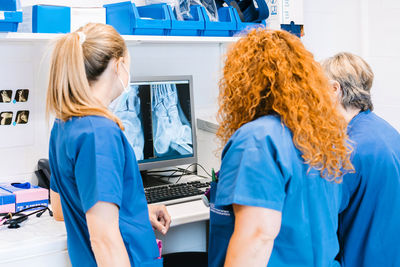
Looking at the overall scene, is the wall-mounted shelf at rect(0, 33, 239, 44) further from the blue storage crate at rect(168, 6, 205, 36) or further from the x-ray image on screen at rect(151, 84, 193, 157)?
the x-ray image on screen at rect(151, 84, 193, 157)

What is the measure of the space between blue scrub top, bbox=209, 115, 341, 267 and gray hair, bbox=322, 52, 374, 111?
0.48 meters

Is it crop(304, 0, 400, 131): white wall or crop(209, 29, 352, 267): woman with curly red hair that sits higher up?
crop(304, 0, 400, 131): white wall

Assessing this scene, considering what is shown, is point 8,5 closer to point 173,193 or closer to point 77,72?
point 77,72

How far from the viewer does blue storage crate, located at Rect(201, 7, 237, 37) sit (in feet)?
7.39

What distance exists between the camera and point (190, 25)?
86.6 inches

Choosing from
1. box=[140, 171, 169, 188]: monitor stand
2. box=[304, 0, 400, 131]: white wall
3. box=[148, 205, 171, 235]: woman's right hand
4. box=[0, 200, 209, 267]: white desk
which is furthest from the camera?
box=[304, 0, 400, 131]: white wall

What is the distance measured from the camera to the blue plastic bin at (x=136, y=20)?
2.04m

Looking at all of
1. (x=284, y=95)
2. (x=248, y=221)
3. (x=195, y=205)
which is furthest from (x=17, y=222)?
(x=284, y=95)

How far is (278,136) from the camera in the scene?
1.18m

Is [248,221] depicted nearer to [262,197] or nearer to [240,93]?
[262,197]

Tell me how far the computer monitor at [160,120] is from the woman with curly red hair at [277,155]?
93 centimetres

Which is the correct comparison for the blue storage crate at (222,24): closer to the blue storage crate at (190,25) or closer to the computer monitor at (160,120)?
the blue storage crate at (190,25)

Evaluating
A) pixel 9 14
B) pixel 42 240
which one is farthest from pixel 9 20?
pixel 42 240

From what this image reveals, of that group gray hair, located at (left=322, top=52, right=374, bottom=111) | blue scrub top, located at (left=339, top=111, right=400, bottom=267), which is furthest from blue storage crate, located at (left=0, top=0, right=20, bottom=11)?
blue scrub top, located at (left=339, top=111, right=400, bottom=267)
